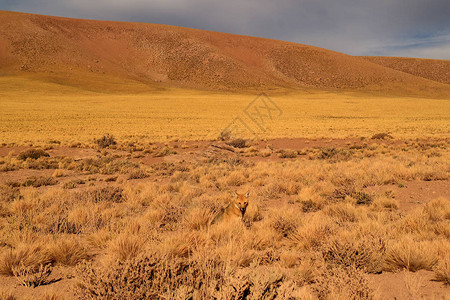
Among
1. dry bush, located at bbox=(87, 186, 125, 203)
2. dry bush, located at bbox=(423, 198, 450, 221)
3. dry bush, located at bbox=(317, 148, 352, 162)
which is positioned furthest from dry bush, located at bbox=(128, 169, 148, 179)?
dry bush, located at bbox=(423, 198, 450, 221)

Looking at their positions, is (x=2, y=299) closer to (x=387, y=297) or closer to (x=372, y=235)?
(x=387, y=297)

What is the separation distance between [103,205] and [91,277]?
409 centimetres

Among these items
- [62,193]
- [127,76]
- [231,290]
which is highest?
[127,76]

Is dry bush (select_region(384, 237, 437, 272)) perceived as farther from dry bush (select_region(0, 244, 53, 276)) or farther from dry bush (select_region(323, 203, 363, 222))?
dry bush (select_region(0, 244, 53, 276))

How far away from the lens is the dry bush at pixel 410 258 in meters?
3.77

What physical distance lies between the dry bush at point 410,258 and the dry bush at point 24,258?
15.0 ft

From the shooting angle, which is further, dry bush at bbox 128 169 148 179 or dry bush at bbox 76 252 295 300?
dry bush at bbox 128 169 148 179

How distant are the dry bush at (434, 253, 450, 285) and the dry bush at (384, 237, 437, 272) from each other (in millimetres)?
141

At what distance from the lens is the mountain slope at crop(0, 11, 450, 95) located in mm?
98875

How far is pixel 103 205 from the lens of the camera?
697cm

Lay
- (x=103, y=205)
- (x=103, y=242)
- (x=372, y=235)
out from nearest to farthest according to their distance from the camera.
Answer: (x=372, y=235) < (x=103, y=242) < (x=103, y=205)

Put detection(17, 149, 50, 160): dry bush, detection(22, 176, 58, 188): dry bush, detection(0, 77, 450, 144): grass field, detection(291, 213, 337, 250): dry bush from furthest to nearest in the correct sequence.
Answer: detection(0, 77, 450, 144): grass field
detection(17, 149, 50, 160): dry bush
detection(22, 176, 58, 188): dry bush
detection(291, 213, 337, 250): dry bush

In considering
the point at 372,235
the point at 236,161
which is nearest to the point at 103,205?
the point at 372,235

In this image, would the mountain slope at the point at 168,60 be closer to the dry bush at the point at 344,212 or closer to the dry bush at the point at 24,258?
the dry bush at the point at 344,212
